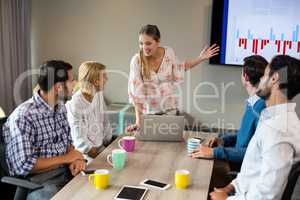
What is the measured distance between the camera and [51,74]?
229cm

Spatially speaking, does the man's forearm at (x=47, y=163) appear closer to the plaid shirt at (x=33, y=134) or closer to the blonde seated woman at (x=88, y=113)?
the plaid shirt at (x=33, y=134)

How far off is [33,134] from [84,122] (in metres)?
0.60

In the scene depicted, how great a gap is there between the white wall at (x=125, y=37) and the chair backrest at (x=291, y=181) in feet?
9.26

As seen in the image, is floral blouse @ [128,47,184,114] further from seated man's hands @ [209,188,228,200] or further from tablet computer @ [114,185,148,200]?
tablet computer @ [114,185,148,200]

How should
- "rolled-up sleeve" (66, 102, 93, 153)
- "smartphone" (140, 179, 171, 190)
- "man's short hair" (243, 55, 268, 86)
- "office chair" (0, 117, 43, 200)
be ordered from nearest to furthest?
"smartphone" (140, 179, 171, 190) → "office chair" (0, 117, 43, 200) → "man's short hair" (243, 55, 268, 86) → "rolled-up sleeve" (66, 102, 93, 153)

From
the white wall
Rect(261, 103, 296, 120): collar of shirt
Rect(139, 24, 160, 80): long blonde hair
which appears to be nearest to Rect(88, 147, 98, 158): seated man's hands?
Rect(139, 24, 160, 80): long blonde hair

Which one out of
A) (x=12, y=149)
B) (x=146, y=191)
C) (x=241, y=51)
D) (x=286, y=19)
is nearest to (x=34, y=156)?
(x=12, y=149)

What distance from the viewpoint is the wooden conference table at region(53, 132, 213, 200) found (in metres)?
1.78

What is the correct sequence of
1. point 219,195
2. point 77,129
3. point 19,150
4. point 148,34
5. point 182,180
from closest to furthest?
point 182,180 → point 219,195 → point 19,150 → point 77,129 → point 148,34

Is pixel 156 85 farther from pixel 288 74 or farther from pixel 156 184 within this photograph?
pixel 288 74

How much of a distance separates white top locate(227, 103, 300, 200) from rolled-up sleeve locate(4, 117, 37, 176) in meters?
1.13

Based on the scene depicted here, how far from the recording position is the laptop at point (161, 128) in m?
2.52

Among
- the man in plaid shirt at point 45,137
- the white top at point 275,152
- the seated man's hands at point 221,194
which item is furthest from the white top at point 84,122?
the white top at point 275,152

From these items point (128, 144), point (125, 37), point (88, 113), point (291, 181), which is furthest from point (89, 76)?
point (125, 37)
